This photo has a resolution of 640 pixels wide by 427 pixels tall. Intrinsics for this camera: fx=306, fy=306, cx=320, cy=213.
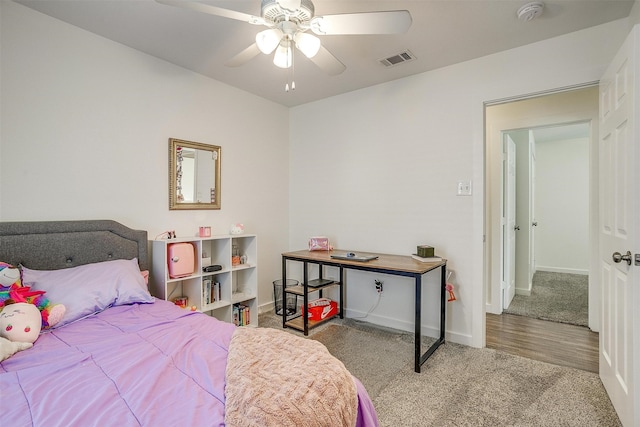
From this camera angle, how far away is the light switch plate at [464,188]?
267cm

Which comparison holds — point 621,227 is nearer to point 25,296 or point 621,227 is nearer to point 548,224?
point 25,296

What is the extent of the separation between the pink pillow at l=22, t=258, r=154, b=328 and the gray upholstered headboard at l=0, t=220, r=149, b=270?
0.33 ft

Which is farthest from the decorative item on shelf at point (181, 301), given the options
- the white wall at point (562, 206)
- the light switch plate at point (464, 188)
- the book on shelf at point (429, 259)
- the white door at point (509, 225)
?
the white wall at point (562, 206)

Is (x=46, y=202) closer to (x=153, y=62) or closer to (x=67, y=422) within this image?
(x=153, y=62)

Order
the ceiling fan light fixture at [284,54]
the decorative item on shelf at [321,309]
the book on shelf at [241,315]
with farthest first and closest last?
1. the decorative item on shelf at [321,309]
2. the book on shelf at [241,315]
3. the ceiling fan light fixture at [284,54]

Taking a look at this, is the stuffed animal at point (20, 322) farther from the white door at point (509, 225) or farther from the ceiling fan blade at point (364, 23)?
the white door at point (509, 225)

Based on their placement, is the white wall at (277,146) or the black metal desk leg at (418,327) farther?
the black metal desk leg at (418,327)

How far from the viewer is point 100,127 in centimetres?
230

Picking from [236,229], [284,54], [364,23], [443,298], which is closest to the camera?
[364,23]

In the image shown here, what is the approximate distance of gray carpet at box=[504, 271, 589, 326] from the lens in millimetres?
3379

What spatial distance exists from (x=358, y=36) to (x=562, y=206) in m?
5.53

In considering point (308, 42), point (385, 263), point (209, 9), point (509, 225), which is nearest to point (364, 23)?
point (308, 42)

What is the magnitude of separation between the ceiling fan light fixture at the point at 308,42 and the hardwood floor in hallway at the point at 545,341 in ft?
8.93

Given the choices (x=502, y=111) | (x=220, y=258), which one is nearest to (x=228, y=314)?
(x=220, y=258)
